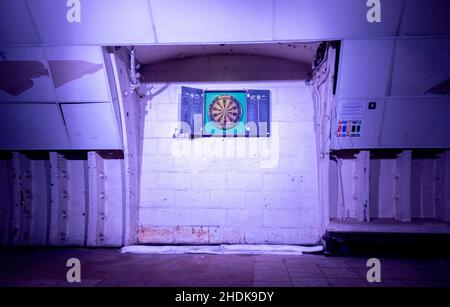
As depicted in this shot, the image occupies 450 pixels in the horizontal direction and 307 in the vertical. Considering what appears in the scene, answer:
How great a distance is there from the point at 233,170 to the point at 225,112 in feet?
3.79

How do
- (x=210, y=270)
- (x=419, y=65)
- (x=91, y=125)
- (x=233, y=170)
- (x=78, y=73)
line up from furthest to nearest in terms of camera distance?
(x=233, y=170), (x=91, y=125), (x=78, y=73), (x=419, y=65), (x=210, y=270)

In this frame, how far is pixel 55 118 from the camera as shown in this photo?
5.10m

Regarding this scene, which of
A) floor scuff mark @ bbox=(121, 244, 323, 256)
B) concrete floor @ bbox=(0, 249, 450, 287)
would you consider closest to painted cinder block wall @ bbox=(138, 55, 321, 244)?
floor scuff mark @ bbox=(121, 244, 323, 256)

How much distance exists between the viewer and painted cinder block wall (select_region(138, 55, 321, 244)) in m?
5.66

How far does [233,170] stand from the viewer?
19.0ft

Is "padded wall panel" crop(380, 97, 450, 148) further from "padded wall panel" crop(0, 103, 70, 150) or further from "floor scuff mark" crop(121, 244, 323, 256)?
"padded wall panel" crop(0, 103, 70, 150)

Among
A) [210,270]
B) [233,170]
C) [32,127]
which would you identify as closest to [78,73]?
[32,127]

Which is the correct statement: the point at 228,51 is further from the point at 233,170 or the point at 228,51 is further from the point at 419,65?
the point at 419,65

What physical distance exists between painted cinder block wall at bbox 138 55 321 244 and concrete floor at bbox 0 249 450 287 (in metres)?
0.82

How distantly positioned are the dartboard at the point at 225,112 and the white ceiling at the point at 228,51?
94 centimetres

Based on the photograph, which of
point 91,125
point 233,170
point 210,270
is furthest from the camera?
point 233,170

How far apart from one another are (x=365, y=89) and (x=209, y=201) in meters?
3.39

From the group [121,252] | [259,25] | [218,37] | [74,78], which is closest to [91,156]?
[74,78]

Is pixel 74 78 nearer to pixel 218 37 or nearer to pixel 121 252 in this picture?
pixel 218 37
